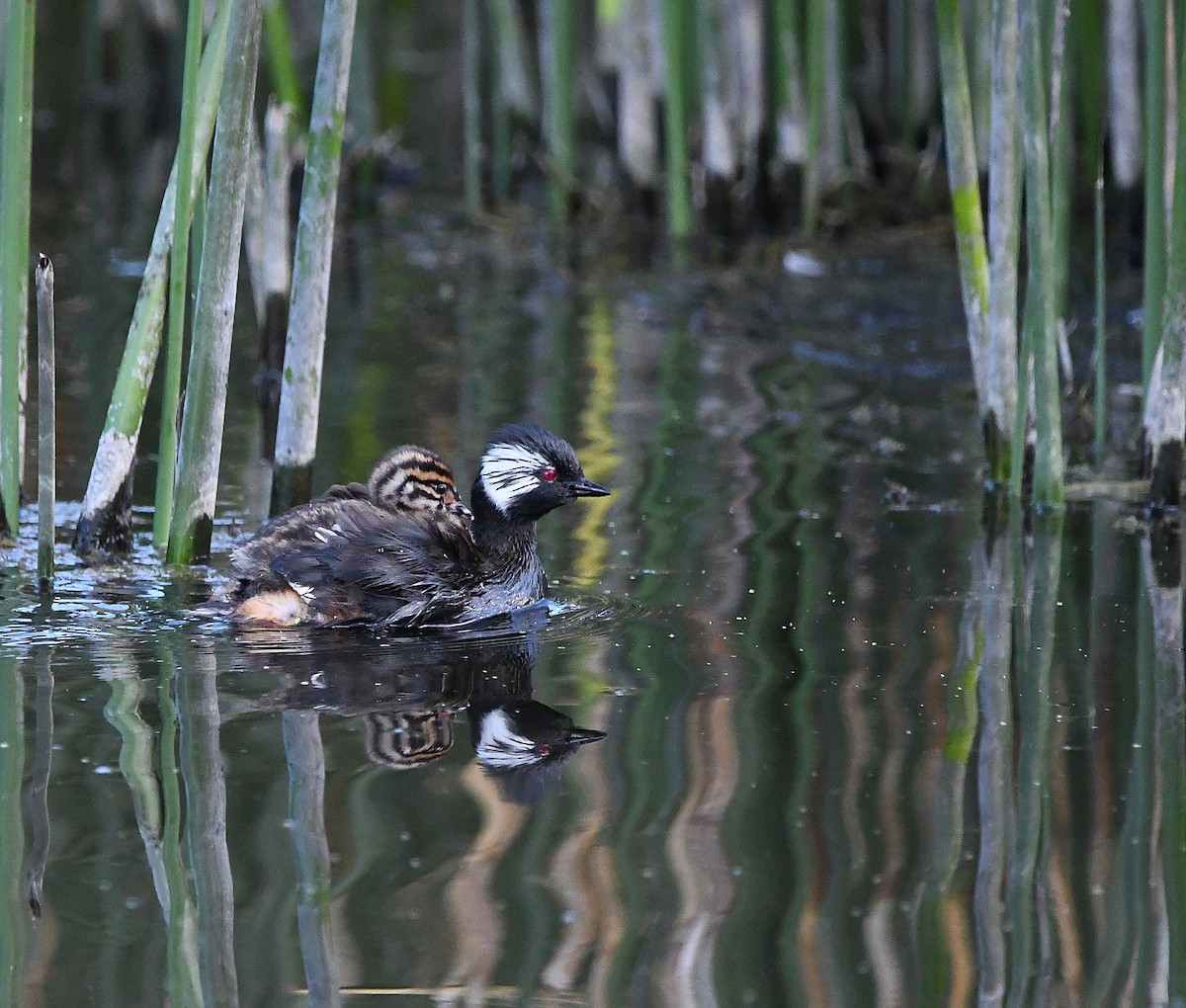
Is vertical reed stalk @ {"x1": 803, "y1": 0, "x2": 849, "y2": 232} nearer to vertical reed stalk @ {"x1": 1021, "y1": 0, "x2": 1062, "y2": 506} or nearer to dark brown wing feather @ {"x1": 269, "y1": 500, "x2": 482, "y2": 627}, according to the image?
vertical reed stalk @ {"x1": 1021, "y1": 0, "x2": 1062, "y2": 506}

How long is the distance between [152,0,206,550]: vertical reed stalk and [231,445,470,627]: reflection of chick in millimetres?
410

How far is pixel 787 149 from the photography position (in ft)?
39.7

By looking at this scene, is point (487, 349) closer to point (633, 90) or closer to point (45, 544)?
point (633, 90)

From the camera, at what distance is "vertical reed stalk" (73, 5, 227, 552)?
5.48 meters

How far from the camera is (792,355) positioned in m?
10.1

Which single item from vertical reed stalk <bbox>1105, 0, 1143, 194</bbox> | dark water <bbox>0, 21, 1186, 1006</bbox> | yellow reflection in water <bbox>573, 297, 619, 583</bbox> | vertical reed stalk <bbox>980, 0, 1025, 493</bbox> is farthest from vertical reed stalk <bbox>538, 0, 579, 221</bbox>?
vertical reed stalk <bbox>980, 0, 1025, 493</bbox>

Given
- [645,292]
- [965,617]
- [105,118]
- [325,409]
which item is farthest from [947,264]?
[105,118]

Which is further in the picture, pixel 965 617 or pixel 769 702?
pixel 965 617

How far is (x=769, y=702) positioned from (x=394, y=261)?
311 inches

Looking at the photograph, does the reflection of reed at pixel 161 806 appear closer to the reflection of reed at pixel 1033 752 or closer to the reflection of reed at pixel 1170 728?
the reflection of reed at pixel 1033 752

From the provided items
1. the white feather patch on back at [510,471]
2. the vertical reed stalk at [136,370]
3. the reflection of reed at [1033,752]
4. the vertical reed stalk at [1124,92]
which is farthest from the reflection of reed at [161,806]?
the vertical reed stalk at [1124,92]

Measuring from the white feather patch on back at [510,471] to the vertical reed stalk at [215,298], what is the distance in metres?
0.86

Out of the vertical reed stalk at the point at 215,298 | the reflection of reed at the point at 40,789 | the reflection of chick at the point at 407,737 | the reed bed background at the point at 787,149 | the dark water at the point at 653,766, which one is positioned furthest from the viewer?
the reed bed background at the point at 787,149

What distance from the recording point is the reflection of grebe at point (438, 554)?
18.3 feet
